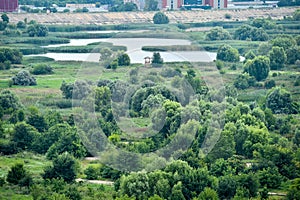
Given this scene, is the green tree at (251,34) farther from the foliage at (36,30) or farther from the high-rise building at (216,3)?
the high-rise building at (216,3)

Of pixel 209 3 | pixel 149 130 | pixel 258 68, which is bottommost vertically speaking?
pixel 149 130

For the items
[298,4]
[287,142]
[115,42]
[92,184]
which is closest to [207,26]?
[298,4]

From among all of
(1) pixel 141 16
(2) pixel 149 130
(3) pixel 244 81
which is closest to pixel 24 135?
(2) pixel 149 130

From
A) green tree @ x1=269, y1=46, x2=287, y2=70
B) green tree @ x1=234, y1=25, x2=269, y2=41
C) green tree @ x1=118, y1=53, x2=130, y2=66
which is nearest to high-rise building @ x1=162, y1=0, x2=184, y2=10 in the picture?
green tree @ x1=234, y1=25, x2=269, y2=41

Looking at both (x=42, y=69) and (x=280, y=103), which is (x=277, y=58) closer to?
(x=42, y=69)

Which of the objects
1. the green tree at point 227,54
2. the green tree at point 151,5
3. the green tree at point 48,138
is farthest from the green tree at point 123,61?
the green tree at point 151,5

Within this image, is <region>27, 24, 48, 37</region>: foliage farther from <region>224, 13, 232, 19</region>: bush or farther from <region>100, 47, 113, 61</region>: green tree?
<region>224, 13, 232, 19</region>: bush

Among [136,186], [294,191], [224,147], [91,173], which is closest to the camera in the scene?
[136,186]
